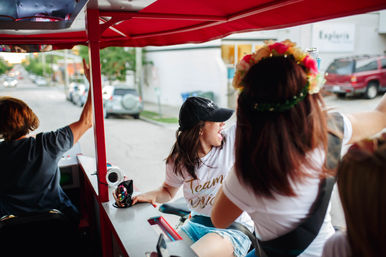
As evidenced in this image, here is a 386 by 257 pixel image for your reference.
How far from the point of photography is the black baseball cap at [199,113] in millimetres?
2145

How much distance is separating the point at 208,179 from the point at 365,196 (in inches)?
56.2

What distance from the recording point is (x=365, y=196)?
2.62 ft

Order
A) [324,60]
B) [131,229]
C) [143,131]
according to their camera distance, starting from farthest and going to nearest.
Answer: [324,60], [143,131], [131,229]

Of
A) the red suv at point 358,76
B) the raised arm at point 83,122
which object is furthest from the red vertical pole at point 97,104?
the red suv at point 358,76

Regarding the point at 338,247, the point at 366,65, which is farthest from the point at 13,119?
the point at 366,65

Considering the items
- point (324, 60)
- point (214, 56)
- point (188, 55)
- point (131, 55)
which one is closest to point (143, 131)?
point (214, 56)

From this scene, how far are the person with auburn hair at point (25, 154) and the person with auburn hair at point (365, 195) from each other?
80.6 inches

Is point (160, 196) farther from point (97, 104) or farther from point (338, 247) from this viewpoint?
point (338, 247)

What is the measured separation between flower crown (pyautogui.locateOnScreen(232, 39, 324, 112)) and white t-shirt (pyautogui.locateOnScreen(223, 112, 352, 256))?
0.23 meters

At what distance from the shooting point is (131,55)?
64.9 feet

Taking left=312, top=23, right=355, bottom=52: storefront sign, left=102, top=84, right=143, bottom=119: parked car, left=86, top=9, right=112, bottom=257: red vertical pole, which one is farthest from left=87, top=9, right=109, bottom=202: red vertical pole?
left=312, top=23, right=355, bottom=52: storefront sign

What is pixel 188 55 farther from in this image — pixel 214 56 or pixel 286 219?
pixel 286 219

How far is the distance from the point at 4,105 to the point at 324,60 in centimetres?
1666

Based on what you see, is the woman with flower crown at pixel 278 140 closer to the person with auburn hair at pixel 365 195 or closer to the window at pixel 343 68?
the person with auburn hair at pixel 365 195
